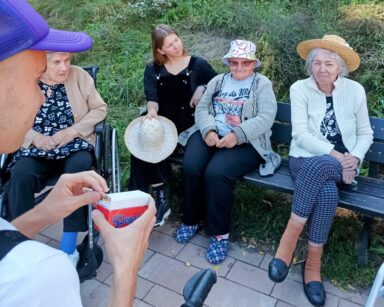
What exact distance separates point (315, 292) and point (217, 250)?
2.36 ft

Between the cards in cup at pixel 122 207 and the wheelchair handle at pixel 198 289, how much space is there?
37cm

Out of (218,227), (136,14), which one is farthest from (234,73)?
(136,14)

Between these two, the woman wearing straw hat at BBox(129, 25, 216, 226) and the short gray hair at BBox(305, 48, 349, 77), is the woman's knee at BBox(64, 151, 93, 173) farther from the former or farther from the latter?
the short gray hair at BBox(305, 48, 349, 77)

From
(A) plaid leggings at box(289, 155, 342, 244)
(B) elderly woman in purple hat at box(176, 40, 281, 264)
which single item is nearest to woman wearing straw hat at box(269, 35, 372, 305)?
(A) plaid leggings at box(289, 155, 342, 244)

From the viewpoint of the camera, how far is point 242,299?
8.41 feet

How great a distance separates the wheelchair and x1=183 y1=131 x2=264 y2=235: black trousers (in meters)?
0.55

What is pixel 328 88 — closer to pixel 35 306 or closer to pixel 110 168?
pixel 110 168

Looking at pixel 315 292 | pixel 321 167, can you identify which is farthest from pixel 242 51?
pixel 315 292

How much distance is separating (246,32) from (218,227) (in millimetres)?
2836

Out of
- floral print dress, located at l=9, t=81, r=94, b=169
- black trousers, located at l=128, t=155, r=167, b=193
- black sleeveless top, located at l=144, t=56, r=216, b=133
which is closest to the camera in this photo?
floral print dress, located at l=9, t=81, r=94, b=169

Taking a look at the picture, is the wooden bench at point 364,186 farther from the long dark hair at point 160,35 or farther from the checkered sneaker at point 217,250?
the long dark hair at point 160,35

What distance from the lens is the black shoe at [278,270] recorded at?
261 centimetres

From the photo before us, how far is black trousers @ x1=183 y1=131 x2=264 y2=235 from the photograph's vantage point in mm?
2877

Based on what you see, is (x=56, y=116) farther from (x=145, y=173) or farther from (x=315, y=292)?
(x=315, y=292)
